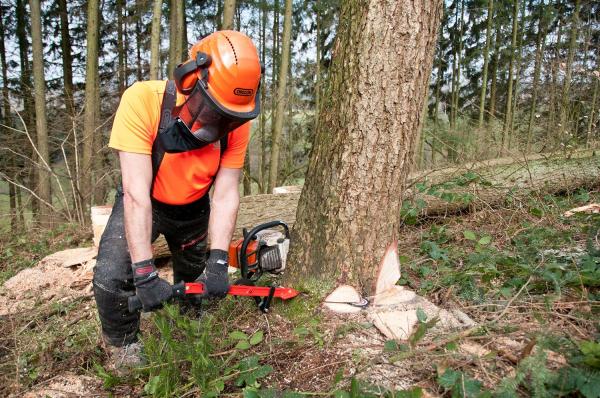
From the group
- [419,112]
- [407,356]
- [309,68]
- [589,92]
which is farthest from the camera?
[309,68]

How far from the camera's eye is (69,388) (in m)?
2.18

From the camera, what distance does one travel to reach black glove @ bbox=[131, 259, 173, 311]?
2.13 m

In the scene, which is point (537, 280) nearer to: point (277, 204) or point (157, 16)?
point (277, 204)

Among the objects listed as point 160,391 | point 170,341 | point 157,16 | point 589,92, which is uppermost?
point 157,16

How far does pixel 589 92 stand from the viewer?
9.34m

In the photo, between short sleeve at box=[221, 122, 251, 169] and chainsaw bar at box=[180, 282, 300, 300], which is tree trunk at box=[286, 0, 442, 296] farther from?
short sleeve at box=[221, 122, 251, 169]

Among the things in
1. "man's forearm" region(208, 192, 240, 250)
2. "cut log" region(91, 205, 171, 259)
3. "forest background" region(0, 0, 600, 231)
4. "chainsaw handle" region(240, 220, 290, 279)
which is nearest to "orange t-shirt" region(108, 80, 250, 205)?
"man's forearm" region(208, 192, 240, 250)

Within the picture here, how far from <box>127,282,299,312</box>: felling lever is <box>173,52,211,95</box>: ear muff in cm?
103

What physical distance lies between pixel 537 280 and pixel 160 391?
2102 millimetres

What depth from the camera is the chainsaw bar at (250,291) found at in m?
2.18

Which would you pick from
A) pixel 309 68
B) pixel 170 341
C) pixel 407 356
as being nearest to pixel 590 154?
pixel 407 356

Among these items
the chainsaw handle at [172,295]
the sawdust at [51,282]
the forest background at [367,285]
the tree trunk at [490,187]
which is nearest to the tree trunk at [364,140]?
the forest background at [367,285]

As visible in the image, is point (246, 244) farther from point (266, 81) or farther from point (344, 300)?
point (266, 81)

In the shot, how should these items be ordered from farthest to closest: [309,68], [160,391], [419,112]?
1. [309,68]
2. [419,112]
3. [160,391]
